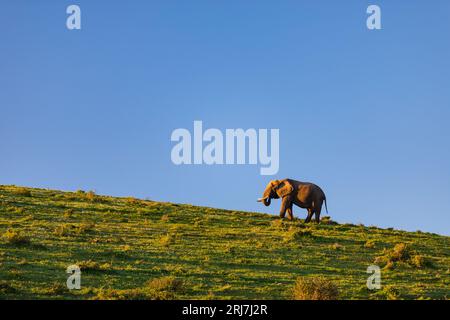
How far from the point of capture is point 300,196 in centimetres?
4434

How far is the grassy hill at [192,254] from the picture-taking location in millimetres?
23250

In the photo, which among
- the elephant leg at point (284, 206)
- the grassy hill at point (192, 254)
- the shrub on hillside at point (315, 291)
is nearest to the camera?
the shrub on hillside at point (315, 291)

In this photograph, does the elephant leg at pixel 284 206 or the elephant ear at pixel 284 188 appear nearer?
the elephant leg at pixel 284 206

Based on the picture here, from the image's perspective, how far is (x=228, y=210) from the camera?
1943 inches

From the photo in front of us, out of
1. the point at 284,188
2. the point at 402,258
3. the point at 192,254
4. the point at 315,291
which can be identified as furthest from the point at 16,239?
the point at 284,188

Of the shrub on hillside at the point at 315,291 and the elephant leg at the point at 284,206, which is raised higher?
the elephant leg at the point at 284,206

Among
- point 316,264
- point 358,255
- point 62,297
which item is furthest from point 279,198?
point 62,297

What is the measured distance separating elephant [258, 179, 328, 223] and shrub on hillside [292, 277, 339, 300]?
21415 mm

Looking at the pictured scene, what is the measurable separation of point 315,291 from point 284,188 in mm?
23874

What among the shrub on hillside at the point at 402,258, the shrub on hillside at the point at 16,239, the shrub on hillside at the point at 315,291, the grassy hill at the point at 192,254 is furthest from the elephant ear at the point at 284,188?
the shrub on hillside at the point at 315,291

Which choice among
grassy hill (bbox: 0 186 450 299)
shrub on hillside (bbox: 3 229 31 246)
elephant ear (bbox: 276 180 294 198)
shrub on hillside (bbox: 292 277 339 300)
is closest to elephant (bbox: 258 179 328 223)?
elephant ear (bbox: 276 180 294 198)

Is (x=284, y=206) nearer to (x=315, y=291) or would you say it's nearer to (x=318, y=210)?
(x=318, y=210)

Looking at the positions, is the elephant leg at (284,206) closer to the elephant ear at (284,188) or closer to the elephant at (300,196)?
the elephant at (300,196)
